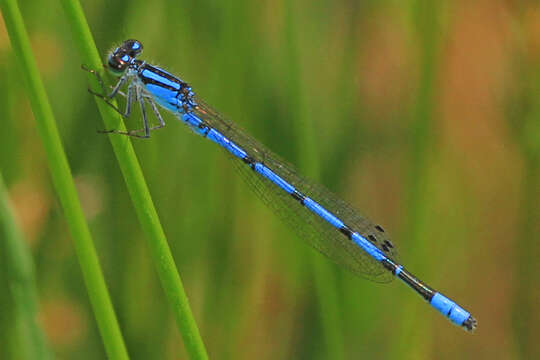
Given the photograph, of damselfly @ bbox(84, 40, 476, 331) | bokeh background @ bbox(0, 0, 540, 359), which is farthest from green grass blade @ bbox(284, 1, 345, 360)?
damselfly @ bbox(84, 40, 476, 331)

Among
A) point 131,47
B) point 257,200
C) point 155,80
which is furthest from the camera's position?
point 257,200

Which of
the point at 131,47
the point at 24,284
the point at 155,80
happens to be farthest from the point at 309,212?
the point at 24,284

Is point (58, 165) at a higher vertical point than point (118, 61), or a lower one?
lower

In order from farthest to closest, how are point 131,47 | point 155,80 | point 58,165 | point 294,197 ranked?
point 294,197 < point 155,80 < point 131,47 < point 58,165

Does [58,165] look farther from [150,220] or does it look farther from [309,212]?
[309,212]

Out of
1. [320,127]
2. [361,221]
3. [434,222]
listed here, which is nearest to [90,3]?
[320,127]

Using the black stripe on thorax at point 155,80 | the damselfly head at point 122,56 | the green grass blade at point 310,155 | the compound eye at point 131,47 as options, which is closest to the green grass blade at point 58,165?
the damselfly head at point 122,56
